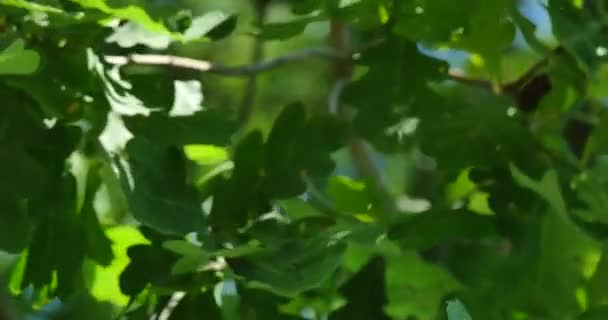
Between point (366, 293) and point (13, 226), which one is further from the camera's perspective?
point (366, 293)

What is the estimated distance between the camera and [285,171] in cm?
76

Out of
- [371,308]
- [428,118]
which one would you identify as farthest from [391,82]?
[371,308]

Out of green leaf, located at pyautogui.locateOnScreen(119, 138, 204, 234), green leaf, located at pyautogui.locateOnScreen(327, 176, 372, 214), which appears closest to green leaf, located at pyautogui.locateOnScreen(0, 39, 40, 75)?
green leaf, located at pyautogui.locateOnScreen(119, 138, 204, 234)

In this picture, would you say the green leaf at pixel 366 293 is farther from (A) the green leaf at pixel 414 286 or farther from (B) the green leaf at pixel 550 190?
(B) the green leaf at pixel 550 190

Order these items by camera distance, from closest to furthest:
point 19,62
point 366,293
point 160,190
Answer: point 19,62 → point 160,190 → point 366,293

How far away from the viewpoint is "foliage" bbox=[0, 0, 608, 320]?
670mm

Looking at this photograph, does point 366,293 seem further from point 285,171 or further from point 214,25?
point 214,25

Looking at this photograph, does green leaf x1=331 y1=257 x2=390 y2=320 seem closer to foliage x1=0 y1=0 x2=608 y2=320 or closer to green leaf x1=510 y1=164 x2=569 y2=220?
foliage x1=0 y1=0 x2=608 y2=320

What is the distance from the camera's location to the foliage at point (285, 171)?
67 cm

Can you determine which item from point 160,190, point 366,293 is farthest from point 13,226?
point 366,293

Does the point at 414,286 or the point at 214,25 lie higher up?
the point at 214,25

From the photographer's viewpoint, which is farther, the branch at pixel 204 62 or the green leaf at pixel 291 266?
the branch at pixel 204 62

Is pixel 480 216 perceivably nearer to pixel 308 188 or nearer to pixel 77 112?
pixel 308 188

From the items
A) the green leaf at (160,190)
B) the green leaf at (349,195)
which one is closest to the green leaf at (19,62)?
the green leaf at (160,190)
